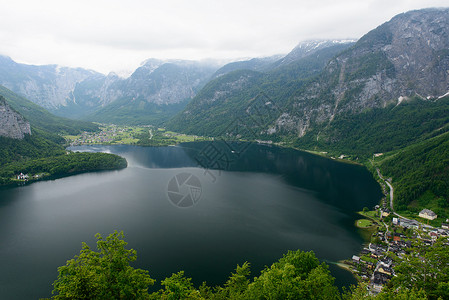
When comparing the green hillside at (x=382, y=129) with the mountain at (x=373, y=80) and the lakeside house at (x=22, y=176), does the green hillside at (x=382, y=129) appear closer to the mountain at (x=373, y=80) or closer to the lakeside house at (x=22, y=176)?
the mountain at (x=373, y=80)

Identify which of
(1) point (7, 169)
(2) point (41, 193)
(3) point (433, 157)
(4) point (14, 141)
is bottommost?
(3) point (433, 157)

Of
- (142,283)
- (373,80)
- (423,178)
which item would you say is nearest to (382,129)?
(373,80)

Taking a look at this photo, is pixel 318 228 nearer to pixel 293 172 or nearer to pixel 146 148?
pixel 293 172

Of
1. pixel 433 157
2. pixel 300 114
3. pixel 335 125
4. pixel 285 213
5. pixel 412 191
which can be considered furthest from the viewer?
pixel 300 114

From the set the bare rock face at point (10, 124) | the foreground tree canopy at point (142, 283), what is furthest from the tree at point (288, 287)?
the bare rock face at point (10, 124)

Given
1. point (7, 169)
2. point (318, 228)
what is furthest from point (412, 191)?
point (7, 169)

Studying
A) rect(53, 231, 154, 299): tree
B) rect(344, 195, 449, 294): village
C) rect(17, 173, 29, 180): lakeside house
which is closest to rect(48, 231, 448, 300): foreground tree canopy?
rect(53, 231, 154, 299): tree

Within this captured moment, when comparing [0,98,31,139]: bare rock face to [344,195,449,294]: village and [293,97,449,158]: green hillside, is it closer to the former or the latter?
[344,195,449,294]: village

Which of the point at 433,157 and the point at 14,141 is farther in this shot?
the point at 14,141
